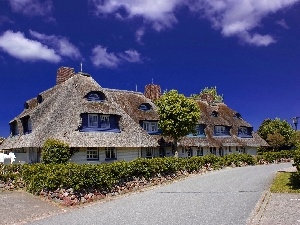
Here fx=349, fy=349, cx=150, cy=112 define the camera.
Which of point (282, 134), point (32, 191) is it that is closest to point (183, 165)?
point (32, 191)

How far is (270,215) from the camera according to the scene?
13.9m

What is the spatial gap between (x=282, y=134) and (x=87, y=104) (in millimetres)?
49406

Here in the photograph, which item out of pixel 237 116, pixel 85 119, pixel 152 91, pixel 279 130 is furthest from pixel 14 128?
pixel 279 130

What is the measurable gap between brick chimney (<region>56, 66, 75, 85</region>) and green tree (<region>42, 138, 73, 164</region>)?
15.0 meters

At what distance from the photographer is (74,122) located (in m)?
32.6

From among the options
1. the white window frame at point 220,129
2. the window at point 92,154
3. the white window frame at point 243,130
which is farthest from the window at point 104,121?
the white window frame at point 243,130

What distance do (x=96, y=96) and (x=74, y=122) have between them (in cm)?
419

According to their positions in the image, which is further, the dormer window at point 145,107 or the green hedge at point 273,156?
the green hedge at point 273,156

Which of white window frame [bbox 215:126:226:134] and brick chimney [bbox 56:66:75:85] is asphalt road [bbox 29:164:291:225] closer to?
brick chimney [bbox 56:66:75:85]

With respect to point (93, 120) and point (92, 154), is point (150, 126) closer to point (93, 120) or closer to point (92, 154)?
point (93, 120)

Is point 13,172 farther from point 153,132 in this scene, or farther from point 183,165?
point 153,132

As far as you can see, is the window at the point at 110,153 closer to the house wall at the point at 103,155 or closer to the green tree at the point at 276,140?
the house wall at the point at 103,155

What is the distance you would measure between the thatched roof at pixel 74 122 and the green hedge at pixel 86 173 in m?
5.78

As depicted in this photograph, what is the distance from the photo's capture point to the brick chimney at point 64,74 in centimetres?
4266
